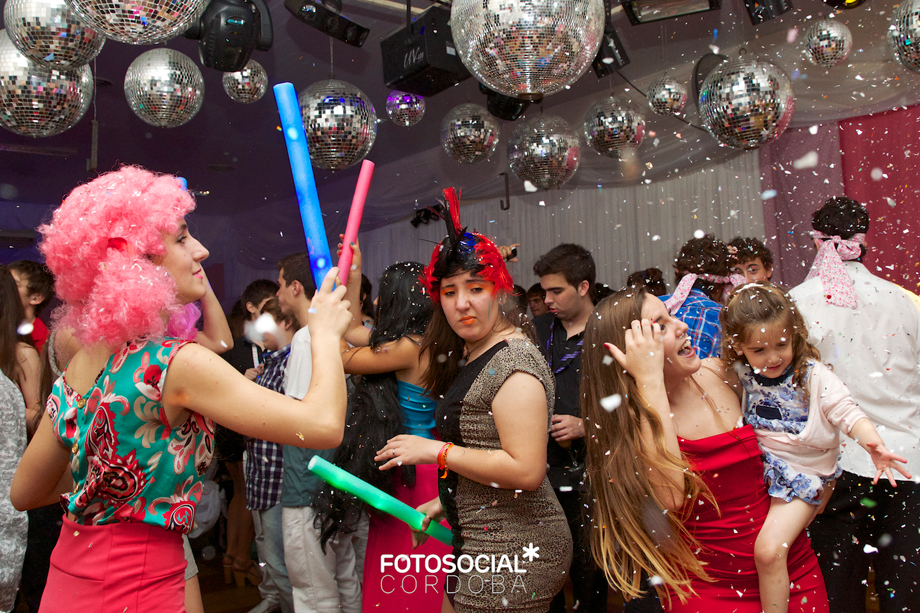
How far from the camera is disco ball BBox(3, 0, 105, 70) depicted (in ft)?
6.85

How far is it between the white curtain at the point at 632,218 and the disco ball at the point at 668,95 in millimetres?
1183

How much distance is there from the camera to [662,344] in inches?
58.9

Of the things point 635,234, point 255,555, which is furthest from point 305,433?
point 635,234

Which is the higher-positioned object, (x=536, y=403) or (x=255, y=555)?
(x=536, y=403)

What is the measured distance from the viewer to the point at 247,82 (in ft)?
11.1

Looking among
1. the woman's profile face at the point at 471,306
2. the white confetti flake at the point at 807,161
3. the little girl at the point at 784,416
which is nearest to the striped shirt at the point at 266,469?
the woman's profile face at the point at 471,306

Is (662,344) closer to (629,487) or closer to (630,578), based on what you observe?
(629,487)

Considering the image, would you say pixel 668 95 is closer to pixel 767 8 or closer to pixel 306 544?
pixel 767 8

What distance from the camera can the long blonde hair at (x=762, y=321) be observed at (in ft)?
5.44

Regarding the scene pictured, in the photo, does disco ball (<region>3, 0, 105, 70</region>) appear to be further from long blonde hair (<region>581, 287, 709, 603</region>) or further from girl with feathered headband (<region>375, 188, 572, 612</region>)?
long blonde hair (<region>581, 287, 709, 603</region>)

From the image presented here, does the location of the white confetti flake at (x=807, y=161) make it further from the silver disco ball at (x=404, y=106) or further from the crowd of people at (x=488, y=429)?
the silver disco ball at (x=404, y=106)

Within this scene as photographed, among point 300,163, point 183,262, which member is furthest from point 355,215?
point 183,262

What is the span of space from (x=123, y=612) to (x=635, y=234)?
4848 mm

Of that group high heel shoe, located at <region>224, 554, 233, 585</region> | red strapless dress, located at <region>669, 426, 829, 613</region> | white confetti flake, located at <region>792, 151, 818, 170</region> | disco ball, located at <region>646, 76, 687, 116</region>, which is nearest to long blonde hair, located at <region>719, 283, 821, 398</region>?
red strapless dress, located at <region>669, 426, 829, 613</region>
